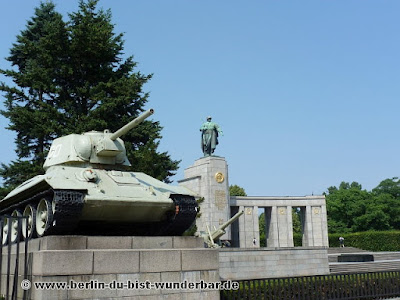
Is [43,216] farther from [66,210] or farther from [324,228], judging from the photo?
[324,228]

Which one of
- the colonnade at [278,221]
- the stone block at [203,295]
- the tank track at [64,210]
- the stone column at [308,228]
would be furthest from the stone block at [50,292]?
the stone column at [308,228]

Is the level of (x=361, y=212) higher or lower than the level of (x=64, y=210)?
higher

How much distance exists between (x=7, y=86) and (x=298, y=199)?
23.2m

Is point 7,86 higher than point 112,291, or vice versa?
point 7,86

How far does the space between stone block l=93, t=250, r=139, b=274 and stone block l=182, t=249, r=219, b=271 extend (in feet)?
3.74

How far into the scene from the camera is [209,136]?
1254 inches

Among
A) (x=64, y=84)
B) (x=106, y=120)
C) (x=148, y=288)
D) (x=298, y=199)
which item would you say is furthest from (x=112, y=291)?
(x=298, y=199)

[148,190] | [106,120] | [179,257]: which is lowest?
[179,257]

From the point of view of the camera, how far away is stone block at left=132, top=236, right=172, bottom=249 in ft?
30.6

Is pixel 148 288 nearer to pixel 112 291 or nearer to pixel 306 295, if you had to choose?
pixel 112 291

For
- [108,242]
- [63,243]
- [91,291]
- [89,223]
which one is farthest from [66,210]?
[91,291]

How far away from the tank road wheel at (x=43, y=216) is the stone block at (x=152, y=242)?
1760 mm

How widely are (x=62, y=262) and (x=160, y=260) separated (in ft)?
6.61

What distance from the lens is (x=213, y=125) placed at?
32.4m
